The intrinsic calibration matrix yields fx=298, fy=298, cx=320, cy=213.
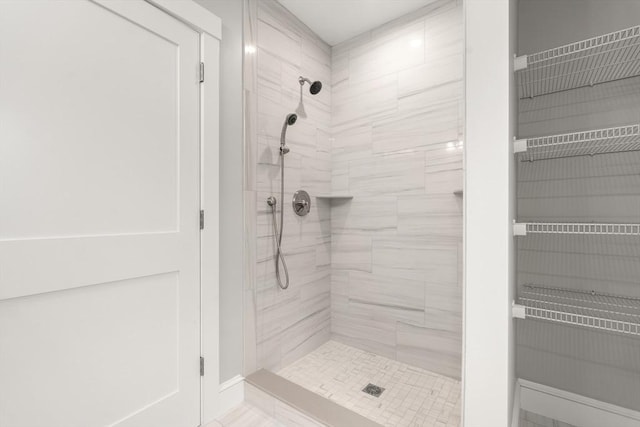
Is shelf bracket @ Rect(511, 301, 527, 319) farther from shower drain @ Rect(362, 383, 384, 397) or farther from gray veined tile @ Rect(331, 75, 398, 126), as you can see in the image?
gray veined tile @ Rect(331, 75, 398, 126)

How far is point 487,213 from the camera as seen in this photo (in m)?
1.11

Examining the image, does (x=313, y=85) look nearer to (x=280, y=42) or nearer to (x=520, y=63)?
(x=280, y=42)

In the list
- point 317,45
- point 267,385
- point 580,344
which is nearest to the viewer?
point 580,344

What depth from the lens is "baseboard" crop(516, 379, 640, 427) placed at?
143 centimetres

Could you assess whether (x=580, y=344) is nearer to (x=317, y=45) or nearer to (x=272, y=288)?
(x=272, y=288)

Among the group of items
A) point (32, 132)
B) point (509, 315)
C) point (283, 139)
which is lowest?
point (509, 315)

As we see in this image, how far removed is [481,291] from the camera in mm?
1122

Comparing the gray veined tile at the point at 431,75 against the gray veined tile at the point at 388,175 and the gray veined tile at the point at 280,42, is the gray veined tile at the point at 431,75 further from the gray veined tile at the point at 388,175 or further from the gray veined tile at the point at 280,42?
the gray veined tile at the point at 280,42

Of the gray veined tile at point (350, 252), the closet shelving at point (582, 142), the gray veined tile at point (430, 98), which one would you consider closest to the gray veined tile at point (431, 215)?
the gray veined tile at point (350, 252)

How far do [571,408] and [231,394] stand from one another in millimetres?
1798

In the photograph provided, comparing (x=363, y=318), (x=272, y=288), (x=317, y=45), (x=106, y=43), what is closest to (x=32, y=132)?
(x=106, y=43)

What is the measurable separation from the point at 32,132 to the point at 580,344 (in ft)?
8.45

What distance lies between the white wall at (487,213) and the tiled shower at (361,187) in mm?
842

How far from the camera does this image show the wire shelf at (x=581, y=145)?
4.23 feet
